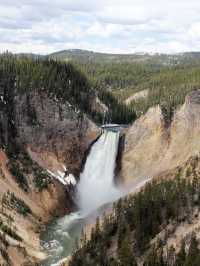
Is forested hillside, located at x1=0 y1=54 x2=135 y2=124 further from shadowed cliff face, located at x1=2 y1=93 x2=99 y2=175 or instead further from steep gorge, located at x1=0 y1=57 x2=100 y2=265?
shadowed cliff face, located at x1=2 y1=93 x2=99 y2=175

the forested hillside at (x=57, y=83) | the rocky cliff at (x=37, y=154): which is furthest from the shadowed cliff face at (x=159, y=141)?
the forested hillside at (x=57, y=83)

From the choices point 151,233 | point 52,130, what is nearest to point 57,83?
point 52,130

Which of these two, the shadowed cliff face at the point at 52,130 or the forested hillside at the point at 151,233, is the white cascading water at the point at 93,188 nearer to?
the shadowed cliff face at the point at 52,130

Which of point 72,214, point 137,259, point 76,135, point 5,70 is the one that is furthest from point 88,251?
point 5,70

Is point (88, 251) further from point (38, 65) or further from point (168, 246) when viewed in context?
point (38, 65)

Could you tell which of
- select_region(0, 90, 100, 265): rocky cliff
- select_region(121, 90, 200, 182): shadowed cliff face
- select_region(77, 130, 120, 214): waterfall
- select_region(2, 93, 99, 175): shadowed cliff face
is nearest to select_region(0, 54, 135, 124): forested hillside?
select_region(2, 93, 99, 175): shadowed cliff face

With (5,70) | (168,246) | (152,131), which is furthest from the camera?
(5,70)
